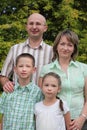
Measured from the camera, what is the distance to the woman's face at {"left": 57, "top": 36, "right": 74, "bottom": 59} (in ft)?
11.7

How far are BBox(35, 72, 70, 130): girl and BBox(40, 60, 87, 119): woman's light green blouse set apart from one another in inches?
3.3

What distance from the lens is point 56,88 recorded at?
3.43 meters

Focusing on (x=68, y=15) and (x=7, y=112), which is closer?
(x=7, y=112)

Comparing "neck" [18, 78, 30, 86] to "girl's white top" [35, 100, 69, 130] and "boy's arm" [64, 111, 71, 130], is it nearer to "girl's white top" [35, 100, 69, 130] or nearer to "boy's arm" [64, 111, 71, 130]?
"girl's white top" [35, 100, 69, 130]

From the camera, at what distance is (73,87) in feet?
11.5

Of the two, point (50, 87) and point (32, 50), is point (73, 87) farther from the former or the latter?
point (32, 50)

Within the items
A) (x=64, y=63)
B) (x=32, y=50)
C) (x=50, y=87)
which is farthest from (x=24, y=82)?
(x=32, y=50)

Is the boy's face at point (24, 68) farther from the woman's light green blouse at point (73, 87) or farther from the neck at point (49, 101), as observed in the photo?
the neck at point (49, 101)

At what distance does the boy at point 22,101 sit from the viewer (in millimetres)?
3430

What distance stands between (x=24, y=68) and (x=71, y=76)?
417 millimetres

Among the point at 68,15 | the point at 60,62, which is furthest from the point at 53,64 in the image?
the point at 68,15

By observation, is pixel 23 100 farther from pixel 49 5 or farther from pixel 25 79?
pixel 49 5

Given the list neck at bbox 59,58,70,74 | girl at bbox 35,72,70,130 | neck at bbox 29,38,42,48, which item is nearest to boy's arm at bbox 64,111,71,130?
girl at bbox 35,72,70,130

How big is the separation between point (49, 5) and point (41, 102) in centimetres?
590
